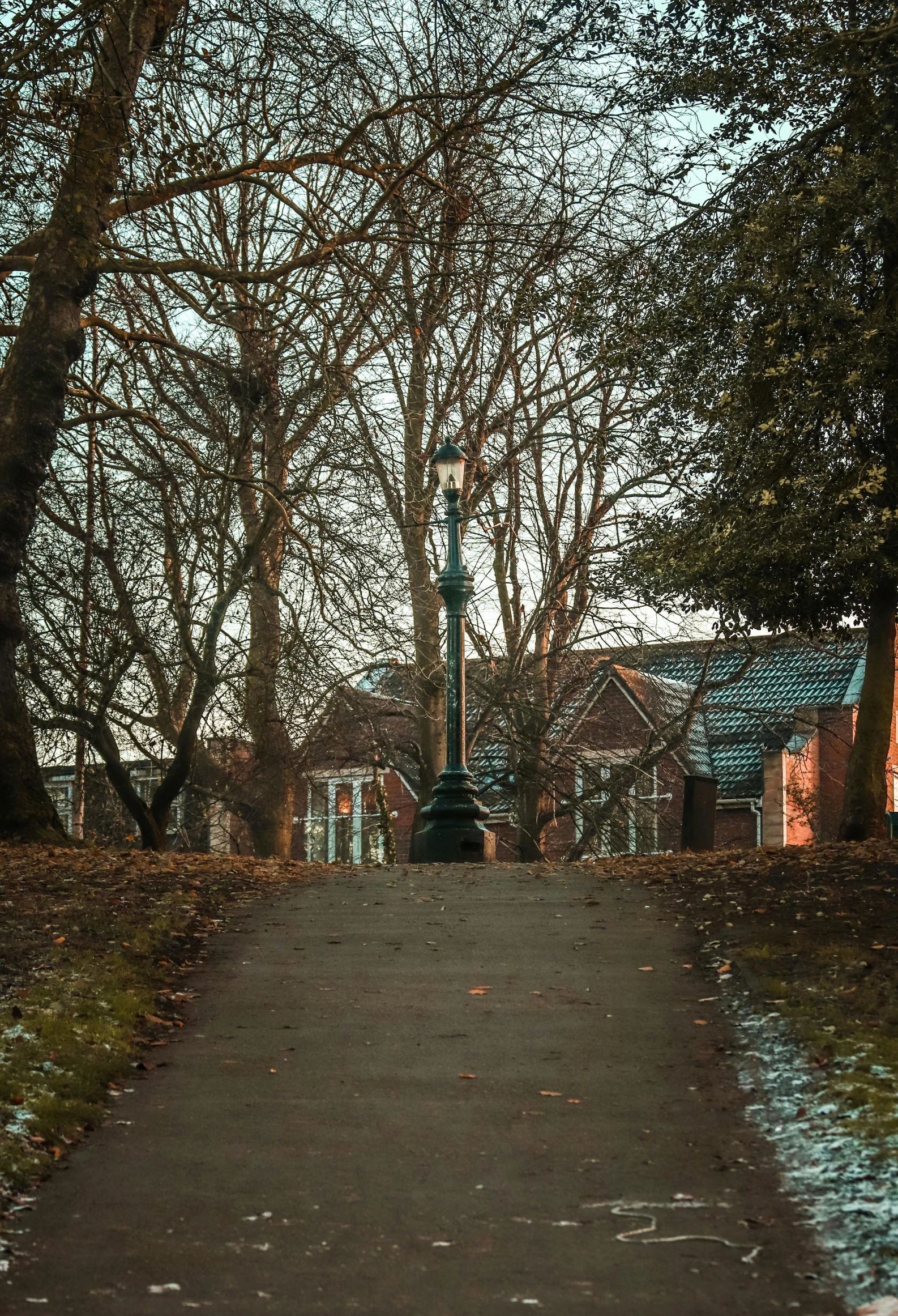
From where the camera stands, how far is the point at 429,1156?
590cm

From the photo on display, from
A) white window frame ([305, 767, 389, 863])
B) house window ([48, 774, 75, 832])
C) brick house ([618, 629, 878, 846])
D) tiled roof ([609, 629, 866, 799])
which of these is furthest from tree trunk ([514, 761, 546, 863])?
Result: house window ([48, 774, 75, 832])

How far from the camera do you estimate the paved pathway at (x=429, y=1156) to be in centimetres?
464

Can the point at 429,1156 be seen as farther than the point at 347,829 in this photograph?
No

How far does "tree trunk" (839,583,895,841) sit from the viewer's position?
15.3 meters

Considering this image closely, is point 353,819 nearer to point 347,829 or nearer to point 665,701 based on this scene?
point 347,829

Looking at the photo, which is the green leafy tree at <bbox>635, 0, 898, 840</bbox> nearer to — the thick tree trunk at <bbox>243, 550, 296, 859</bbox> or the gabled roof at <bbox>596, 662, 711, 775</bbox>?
the thick tree trunk at <bbox>243, 550, 296, 859</bbox>

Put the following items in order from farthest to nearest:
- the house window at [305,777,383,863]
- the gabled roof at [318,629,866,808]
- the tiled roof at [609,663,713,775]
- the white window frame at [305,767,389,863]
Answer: the house window at [305,777,383,863] → the white window frame at [305,767,389,863] → the tiled roof at [609,663,713,775] → the gabled roof at [318,629,866,808]

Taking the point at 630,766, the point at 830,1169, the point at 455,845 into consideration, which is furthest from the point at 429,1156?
the point at 630,766

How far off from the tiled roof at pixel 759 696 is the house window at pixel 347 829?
7418 mm

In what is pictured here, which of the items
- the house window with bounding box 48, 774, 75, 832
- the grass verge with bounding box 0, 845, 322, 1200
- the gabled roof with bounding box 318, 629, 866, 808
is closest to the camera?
the grass verge with bounding box 0, 845, 322, 1200

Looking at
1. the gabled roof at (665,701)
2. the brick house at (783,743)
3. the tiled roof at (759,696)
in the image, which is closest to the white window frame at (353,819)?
the gabled roof at (665,701)

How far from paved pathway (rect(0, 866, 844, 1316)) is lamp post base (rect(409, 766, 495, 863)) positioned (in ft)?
23.2

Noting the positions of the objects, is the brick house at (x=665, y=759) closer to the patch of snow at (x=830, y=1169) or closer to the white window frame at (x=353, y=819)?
the white window frame at (x=353, y=819)

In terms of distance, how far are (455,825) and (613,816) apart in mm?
8334
